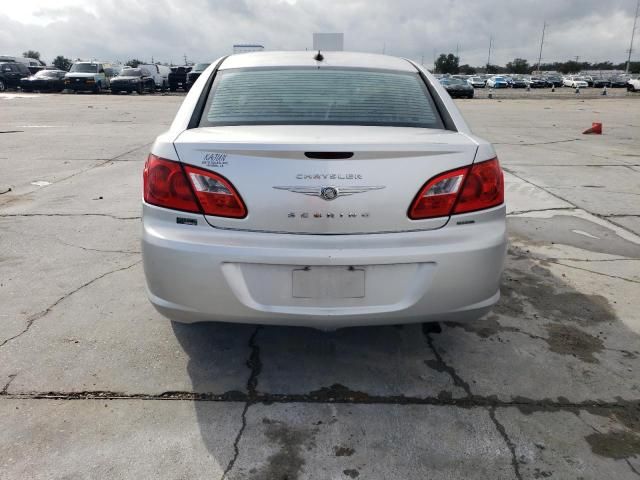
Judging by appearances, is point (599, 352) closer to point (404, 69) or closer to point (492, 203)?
point (492, 203)

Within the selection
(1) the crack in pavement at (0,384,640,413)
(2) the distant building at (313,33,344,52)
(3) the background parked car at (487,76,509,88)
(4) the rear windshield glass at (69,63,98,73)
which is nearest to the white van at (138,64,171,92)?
(4) the rear windshield glass at (69,63,98,73)

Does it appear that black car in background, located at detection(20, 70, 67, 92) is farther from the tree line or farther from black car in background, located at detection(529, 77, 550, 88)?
the tree line

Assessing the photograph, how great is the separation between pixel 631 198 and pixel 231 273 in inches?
254

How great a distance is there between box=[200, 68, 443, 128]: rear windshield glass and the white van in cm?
3569

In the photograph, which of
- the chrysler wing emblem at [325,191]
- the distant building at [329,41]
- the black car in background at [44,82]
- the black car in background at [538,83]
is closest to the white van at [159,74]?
the black car in background at [44,82]

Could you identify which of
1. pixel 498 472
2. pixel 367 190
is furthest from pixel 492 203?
pixel 498 472

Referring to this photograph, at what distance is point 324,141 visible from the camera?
2.44 meters

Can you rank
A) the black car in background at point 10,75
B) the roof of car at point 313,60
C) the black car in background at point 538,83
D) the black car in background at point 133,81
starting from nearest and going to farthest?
the roof of car at point 313,60 → the black car in background at point 133,81 → the black car in background at point 10,75 → the black car in background at point 538,83

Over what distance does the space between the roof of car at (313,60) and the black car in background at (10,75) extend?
117 ft

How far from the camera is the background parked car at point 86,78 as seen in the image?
32.2m

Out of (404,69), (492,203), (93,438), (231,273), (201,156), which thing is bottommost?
(93,438)

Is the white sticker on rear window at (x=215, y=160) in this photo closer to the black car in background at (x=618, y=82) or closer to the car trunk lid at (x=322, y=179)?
the car trunk lid at (x=322, y=179)

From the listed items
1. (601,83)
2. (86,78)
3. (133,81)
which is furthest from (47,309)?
(601,83)

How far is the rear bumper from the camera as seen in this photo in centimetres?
240
